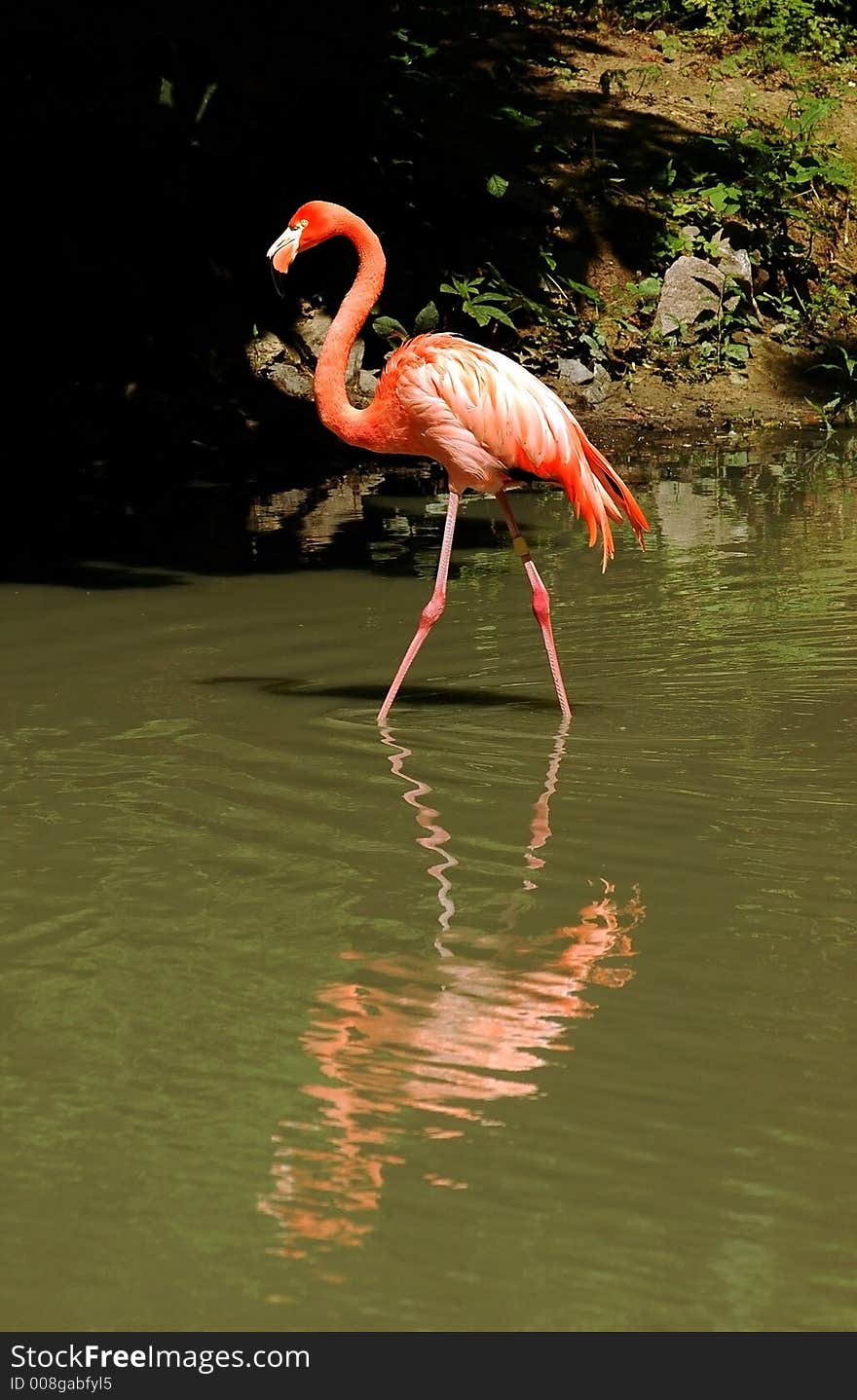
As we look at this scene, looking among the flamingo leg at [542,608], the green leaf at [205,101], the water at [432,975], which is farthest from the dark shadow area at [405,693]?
the green leaf at [205,101]

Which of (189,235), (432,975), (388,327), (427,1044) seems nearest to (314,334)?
(388,327)

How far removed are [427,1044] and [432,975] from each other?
1.29ft

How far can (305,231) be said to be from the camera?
6.66 meters

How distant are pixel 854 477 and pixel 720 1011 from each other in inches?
326

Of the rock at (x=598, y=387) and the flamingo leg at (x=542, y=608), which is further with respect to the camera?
the rock at (x=598, y=387)

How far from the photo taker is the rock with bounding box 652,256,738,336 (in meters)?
14.1

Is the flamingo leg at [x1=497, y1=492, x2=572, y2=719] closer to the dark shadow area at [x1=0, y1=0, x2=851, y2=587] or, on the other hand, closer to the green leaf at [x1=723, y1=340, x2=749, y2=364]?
the dark shadow area at [x1=0, y1=0, x2=851, y2=587]

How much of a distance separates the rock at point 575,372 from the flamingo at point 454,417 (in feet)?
22.6

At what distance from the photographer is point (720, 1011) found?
3787 millimetres

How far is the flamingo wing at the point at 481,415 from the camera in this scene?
6.32 meters

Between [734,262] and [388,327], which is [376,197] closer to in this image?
[388,327]

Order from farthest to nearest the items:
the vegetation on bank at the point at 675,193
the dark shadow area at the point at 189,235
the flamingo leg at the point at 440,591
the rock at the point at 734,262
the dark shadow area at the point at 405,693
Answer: the rock at the point at 734,262
the vegetation on bank at the point at 675,193
the dark shadow area at the point at 189,235
the dark shadow area at the point at 405,693
the flamingo leg at the point at 440,591

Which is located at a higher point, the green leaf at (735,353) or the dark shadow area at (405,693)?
the green leaf at (735,353)

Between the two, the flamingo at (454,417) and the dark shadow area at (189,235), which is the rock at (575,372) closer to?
the dark shadow area at (189,235)
